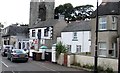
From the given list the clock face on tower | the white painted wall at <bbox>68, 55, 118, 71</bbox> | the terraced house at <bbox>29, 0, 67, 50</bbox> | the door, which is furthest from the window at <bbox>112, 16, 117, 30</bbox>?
the clock face on tower

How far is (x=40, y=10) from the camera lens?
71625 mm

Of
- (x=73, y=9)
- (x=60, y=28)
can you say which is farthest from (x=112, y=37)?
(x=73, y=9)

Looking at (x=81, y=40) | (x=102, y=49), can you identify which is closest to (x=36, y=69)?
(x=102, y=49)

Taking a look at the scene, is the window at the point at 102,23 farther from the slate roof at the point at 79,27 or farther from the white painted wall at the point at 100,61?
the slate roof at the point at 79,27

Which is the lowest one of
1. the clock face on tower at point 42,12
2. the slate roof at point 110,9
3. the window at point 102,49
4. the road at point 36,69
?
the road at point 36,69

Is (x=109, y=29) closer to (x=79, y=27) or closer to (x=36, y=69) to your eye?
(x=36, y=69)

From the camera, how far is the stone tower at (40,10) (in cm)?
6925

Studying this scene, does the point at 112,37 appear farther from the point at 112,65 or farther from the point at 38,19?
the point at 38,19

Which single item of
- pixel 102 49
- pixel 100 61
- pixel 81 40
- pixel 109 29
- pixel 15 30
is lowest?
pixel 100 61

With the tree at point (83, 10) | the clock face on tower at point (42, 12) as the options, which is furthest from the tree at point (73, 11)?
the clock face on tower at point (42, 12)

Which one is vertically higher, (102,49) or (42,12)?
(42,12)

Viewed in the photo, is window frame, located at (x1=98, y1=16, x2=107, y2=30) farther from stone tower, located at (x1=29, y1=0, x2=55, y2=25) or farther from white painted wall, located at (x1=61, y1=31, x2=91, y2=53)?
stone tower, located at (x1=29, y1=0, x2=55, y2=25)

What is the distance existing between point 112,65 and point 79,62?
568cm

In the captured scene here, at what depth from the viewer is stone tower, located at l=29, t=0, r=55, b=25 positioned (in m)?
69.2
